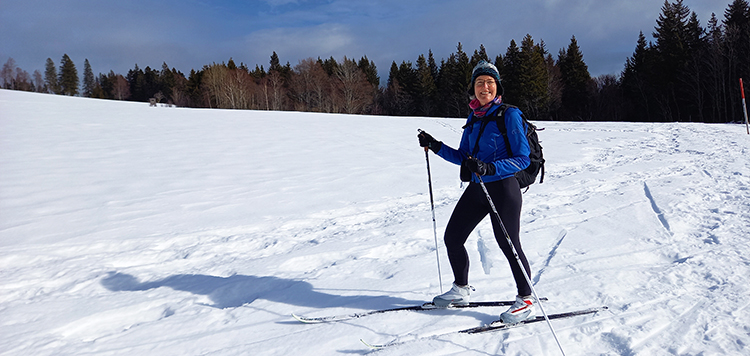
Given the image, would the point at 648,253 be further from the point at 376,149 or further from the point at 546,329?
the point at 376,149

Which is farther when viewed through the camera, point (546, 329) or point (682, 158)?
point (682, 158)

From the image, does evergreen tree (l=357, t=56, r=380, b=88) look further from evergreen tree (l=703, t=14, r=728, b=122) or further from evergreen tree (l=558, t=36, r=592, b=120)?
evergreen tree (l=703, t=14, r=728, b=122)

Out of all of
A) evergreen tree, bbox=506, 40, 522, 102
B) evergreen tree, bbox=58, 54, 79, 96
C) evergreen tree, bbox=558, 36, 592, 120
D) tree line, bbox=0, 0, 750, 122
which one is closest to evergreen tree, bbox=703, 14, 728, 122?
tree line, bbox=0, 0, 750, 122

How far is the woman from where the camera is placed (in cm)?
266

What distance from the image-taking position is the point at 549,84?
4519 cm

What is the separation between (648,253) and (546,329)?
2.05m

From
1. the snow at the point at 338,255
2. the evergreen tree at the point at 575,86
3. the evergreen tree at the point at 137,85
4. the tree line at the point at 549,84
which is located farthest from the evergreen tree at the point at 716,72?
the evergreen tree at the point at 137,85

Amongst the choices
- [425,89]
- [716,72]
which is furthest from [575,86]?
[425,89]

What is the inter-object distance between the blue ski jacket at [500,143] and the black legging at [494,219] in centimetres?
9

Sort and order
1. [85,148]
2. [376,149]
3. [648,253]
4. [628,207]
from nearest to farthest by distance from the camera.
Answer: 1. [648,253]
2. [628,207]
3. [85,148]
4. [376,149]

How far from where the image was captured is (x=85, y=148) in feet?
38.7

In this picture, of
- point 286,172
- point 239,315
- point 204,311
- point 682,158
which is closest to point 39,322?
point 204,311

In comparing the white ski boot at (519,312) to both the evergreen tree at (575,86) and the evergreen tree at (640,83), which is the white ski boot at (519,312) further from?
the evergreen tree at (575,86)

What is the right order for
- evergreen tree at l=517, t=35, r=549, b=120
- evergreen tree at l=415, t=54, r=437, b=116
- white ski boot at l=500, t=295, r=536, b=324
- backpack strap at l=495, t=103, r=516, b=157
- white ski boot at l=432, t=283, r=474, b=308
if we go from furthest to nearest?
1. evergreen tree at l=415, t=54, r=437, b=116
2. evergreen tree at l=517, t=35, r=549, b=120
3. white ski boot at l=432, t=283, r=474, b=308
4. white ski boot at l=500, t=295, r=536, b=324
5. backpack strap at l=495, t=103, r=516, b=157
